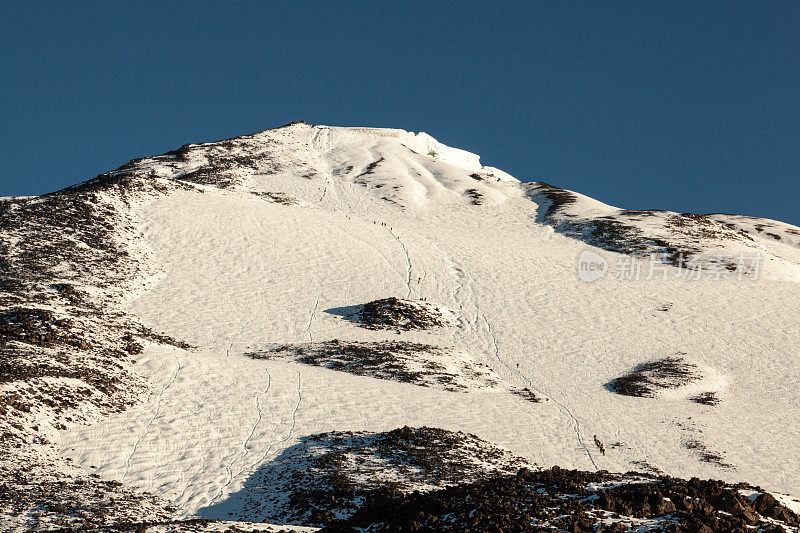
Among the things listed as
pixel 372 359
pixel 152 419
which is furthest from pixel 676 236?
pixel 152 419

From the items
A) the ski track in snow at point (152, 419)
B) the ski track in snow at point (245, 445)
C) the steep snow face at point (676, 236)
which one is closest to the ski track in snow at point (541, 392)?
the ski track in snow at point (245, 445)

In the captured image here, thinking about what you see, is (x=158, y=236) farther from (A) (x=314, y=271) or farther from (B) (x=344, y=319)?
(B) (x=344, y=319)

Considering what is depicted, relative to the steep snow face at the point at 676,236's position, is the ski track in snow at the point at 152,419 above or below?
below

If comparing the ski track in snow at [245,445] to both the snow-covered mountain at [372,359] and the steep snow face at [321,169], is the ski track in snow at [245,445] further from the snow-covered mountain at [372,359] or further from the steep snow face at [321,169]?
the steep snow face at [321,169]

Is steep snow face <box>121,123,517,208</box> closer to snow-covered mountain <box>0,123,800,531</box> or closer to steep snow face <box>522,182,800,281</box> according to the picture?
snow-covered mountain <box>0,123,800,531</box>

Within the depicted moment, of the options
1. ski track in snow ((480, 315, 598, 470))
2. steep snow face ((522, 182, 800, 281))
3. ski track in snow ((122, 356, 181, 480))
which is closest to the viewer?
Result: ski track in snow ((122, 356, 181, 480))

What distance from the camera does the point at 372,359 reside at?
116ft

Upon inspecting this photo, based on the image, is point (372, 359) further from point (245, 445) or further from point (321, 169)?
point (321, 169)

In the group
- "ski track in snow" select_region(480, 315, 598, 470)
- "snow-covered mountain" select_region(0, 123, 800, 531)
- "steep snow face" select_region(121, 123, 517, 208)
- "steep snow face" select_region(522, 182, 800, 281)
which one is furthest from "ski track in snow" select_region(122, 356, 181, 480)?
"steep snow face" select_region(522, 182, 800, 281)

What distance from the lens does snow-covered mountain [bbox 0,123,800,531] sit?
61.8 feet

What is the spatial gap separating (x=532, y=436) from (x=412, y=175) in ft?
214

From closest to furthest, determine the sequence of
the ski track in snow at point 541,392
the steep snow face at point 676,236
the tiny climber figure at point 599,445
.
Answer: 1. the tiny climber figure at point 599,445
2. the ski track in snow at point 541,392
3. the steep snow face at point 676,236

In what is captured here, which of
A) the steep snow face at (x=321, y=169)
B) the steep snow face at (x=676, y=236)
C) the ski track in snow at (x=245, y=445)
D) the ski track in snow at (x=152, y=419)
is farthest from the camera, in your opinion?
the steep snow face at (x=321, y=169)

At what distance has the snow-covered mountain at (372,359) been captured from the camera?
18844 millimetres
